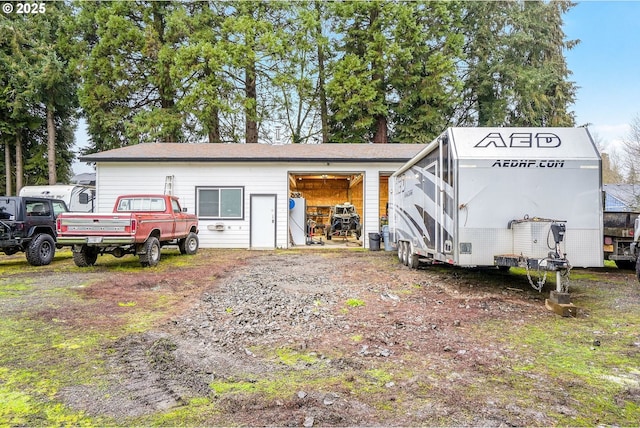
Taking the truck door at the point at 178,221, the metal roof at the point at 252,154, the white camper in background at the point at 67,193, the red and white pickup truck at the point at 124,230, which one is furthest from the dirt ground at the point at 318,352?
the white camper in background at the point at 67,193

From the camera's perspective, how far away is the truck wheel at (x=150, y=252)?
905cm

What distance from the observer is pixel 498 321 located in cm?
486

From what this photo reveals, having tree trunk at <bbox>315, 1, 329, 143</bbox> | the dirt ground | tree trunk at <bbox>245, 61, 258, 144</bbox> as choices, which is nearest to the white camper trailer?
the dirt ground

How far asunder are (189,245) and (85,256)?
10.7ft

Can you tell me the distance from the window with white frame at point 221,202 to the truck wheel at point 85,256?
4815mm

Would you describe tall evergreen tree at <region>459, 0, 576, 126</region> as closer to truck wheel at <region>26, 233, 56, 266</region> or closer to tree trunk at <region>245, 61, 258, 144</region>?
tree trunk at <region>245, 61, 258, 144</region>

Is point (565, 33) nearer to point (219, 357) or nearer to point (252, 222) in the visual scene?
point (252, 222)

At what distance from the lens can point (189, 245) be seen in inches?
476

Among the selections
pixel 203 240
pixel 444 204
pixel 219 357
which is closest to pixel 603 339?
pixel 444 204

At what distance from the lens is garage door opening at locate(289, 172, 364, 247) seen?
15.4m

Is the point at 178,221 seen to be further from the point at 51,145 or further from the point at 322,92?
the point at 51,145

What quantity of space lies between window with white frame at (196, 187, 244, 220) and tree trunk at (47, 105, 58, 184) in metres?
15.2

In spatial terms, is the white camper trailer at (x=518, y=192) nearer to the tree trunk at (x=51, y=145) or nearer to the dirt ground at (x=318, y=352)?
the dirt ground at (x=318, y=352)

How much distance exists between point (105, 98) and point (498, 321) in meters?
23.8
